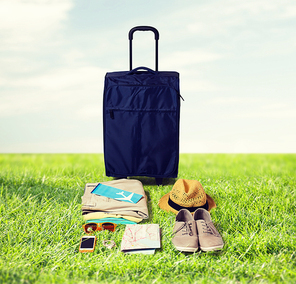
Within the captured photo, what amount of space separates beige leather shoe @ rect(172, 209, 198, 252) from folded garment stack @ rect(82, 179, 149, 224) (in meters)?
0.34

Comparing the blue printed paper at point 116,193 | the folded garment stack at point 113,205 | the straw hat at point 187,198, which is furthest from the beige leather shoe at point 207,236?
the blue printed paper at point 116,193

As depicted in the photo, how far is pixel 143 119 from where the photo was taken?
321 centimetres

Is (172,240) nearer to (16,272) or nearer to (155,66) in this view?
(16,272)

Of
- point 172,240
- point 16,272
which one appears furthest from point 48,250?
point 172,240

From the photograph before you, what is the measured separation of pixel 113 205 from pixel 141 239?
1.78 feet

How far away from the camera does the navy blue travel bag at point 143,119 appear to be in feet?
10.5

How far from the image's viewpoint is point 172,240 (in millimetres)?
2074

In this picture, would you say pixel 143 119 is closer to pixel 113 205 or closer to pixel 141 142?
pixel 141 142

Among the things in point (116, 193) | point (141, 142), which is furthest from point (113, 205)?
point (141, 142)

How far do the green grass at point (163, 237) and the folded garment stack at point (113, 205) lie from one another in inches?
4.6

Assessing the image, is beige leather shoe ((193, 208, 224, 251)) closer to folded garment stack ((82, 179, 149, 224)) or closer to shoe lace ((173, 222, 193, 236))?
shoe lace ((173, 222, 193, 236))

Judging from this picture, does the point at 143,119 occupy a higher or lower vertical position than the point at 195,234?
higher

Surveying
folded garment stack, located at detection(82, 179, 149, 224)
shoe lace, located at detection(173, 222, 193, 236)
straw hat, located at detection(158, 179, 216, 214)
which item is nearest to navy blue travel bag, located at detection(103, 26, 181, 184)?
folded garment stack, located at detection(82, 179, 149, 224)

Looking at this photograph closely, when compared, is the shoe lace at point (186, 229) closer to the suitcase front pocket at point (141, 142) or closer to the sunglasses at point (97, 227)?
the sunglasses at point (97, 227)
